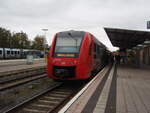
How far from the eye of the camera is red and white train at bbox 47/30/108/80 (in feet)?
29.1

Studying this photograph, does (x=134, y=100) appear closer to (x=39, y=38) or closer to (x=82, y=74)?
(x=82, y=74)

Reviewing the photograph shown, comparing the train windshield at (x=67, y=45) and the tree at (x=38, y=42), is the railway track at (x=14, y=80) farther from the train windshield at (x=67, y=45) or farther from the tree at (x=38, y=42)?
the tree at (x=38, y=42)

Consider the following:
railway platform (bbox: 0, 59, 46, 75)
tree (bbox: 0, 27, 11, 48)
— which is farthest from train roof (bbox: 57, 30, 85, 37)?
tree (bbox: 0, 27, 11, 48)

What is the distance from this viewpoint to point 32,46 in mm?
79438

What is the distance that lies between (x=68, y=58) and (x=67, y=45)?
1.01 meters

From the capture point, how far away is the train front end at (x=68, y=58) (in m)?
8.87

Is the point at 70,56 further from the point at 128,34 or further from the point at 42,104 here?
the point at 128,34

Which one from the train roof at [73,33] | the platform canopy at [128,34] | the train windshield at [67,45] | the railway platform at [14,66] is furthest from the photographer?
the platform canopy at [128,34]

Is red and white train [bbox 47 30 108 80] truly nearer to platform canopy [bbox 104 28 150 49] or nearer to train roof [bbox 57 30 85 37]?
train roof [bbox 57 30 85 37]

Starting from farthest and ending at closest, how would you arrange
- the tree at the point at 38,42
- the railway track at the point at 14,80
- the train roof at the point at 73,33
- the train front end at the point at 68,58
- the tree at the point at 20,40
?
1. the tree at the point at 38,42
2. the tree at the point at 20,40
3. the train roof at the point at 73,33
4. the railway track at the point at 14,80
5. the train front end at the point at 68,58

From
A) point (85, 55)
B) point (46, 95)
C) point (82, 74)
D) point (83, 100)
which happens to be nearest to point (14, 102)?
point (46, 95)

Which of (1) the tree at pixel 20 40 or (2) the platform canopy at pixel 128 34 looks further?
(1) the tree at pixel 20 40

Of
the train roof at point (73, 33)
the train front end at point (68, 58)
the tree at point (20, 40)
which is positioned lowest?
the train front end at point (68, 58)

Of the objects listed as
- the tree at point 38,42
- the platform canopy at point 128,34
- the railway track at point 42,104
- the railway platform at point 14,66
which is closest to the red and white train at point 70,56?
the railway track at point 42,104
